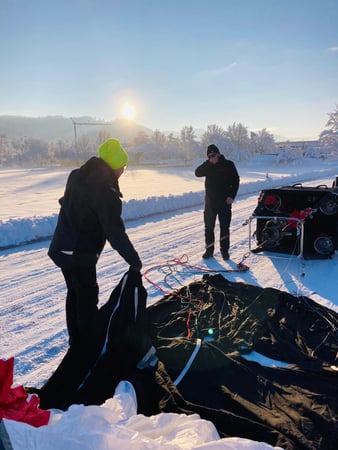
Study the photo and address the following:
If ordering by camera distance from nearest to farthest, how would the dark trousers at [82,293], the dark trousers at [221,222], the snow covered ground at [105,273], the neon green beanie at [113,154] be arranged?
1. the neon green beanie at [113,154]
2. the dark trousers at [82,293]
3. the snow covered ground at [105,273]
4. the dark trousers at [221,222]

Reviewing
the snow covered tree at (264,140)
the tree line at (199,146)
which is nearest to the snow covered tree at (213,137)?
the tree line at (199,146)

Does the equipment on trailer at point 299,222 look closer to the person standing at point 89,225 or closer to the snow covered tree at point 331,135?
the person standing at point 89,225

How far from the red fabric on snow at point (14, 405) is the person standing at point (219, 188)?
488 cm

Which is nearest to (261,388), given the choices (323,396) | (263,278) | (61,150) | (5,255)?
(323,396)

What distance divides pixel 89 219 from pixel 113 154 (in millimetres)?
603

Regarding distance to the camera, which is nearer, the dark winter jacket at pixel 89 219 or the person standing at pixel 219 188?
the dark winter jacket at pixel 89 219

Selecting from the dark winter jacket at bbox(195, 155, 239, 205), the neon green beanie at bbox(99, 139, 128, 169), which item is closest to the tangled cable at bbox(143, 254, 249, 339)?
the dark winter jacket at bbox(195, 155, 239, 205)

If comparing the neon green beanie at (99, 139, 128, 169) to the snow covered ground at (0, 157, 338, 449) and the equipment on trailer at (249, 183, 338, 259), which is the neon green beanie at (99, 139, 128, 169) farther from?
the equipment on trailer at (249, 183, 338, 259)

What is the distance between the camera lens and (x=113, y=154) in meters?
3.19

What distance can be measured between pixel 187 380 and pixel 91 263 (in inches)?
51.4

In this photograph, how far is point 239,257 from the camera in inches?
263

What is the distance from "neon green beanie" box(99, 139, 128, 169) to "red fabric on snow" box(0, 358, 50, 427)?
6.10 feet

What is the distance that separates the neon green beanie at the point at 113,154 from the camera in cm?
319

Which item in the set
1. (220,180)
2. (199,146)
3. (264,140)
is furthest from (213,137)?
(220,180)
